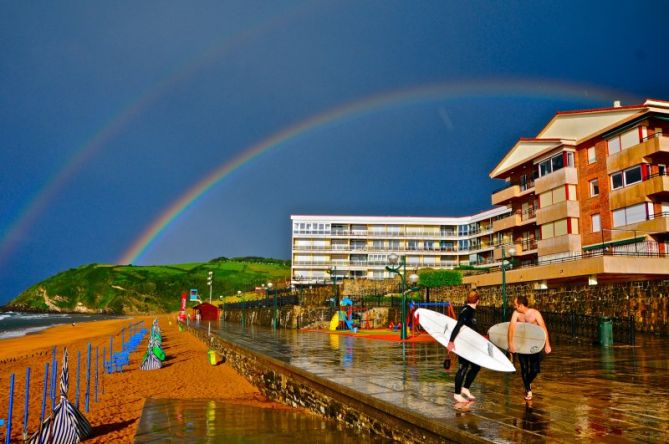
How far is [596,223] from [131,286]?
6190 inches

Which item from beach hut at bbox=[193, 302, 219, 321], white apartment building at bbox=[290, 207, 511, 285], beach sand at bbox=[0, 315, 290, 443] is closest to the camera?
beach sand at bbox=[0, 315, 290, 443]

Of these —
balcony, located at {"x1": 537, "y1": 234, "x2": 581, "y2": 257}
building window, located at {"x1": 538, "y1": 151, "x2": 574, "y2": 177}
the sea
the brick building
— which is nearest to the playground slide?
the brick building

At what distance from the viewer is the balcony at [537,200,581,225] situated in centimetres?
4297

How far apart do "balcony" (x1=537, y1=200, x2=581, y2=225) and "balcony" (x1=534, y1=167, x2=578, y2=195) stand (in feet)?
5.53

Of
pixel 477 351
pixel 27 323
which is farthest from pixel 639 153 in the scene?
pixel 27 323

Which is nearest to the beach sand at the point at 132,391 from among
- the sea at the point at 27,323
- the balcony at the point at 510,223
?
the balcony at the point at 510,223

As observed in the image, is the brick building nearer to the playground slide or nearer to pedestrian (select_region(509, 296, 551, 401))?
the playground slide

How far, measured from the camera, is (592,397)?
831 cm

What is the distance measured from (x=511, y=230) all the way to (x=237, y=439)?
4916cm

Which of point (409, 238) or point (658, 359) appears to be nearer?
point (658, 359)

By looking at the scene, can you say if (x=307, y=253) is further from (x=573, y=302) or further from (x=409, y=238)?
(x=573, y=302)

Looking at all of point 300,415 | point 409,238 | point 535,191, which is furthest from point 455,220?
point 300,415

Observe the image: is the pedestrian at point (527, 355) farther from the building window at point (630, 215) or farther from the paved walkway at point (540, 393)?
the building window at point (630, 215)

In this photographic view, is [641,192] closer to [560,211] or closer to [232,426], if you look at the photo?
[560,211]
